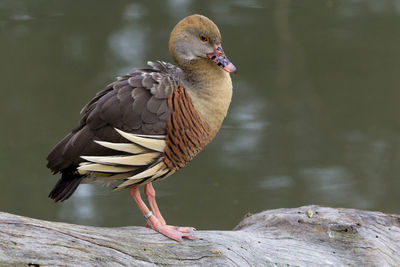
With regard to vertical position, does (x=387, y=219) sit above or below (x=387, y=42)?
below

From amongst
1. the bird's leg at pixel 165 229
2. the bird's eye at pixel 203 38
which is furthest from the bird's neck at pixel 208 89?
the bird's leg at pixel 165 229

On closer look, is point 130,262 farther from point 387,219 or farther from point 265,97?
point 265,97

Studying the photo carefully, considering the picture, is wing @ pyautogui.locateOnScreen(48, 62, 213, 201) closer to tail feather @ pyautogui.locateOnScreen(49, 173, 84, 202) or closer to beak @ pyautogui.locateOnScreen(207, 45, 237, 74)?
tail feather @ pyautogui.locateOnScreen(49, 173, 84, 202)

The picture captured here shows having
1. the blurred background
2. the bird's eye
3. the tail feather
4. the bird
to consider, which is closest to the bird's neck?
the bird

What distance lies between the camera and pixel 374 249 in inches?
141

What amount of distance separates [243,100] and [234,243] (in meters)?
4.48

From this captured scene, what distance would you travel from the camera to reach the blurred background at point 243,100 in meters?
6.41

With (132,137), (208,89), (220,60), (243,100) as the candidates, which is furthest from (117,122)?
(243,100)

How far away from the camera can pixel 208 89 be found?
3.44 m

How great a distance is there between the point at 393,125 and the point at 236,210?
7.48 feet

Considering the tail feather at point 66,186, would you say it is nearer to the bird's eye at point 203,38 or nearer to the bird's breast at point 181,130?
the bird's breast at point 181,130

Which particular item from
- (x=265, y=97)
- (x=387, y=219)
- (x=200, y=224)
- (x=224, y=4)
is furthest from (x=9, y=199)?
(x=224, y=4)

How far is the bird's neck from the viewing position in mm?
3414

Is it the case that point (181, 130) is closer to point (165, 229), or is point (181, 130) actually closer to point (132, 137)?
point (132, 137)
